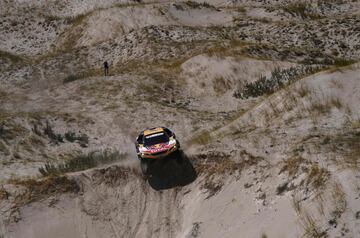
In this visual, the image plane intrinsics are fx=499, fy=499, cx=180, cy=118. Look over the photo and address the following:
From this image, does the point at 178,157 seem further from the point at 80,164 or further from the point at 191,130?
the point at 191,130

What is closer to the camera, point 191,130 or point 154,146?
point 154,146

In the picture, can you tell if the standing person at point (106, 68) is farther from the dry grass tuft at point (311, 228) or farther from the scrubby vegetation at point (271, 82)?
the dry grass tuft at point (311, 228)

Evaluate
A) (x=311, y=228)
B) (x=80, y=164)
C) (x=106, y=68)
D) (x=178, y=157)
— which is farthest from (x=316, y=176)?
(x=106, y=68)

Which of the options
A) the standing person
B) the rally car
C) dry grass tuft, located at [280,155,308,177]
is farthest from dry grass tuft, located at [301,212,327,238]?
the standing person

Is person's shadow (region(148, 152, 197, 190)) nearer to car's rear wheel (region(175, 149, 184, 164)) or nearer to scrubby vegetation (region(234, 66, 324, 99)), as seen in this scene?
car's rear wheel (region(175, 149, 184, 164))

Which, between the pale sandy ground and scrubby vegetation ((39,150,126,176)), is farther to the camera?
scrubby vegetation ((39,150,126,176))

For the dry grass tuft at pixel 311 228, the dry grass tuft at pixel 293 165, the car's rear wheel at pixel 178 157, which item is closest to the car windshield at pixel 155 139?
the car's rear wheel at pixel 178 157

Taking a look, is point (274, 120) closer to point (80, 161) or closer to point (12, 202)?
point (80, 161)

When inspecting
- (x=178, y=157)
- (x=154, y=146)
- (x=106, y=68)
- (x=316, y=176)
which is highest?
(x=316, y=176)
